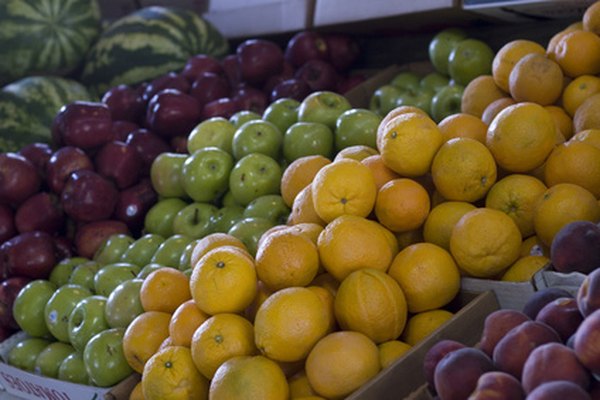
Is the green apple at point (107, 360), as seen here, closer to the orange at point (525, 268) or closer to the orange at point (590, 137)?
the orange at point (525, 268)

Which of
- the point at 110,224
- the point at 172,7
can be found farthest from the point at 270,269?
the point at 172,7

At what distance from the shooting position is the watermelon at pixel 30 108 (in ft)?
9.76

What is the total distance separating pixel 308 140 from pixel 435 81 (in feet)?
2.43

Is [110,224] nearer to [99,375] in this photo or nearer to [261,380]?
[99,375]

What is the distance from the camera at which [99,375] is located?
1.56 metres

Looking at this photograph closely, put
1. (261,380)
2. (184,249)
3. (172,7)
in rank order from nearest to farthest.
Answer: (261,380), (184,249), (172,7)

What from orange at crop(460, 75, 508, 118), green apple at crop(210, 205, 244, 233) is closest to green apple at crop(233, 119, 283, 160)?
green apple at crop(210, 205, 244, 233)

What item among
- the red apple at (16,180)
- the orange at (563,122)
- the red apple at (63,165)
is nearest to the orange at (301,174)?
the orange at (563,122)

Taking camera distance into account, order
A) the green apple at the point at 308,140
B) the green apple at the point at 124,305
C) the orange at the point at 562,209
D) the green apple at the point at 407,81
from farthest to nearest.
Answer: the green apple at the point at 407,81 < the green apple at the point at 308,140 < the green apple at the point at 124,305 < the orange at the point at 562,209

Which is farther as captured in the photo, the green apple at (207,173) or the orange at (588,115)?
the green apple at (207,173)

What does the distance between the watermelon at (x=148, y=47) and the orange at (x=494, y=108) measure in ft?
6.19

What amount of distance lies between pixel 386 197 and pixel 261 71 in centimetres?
156

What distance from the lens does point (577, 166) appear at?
1404mm

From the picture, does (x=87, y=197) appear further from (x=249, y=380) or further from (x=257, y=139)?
(x=249, y=380)
